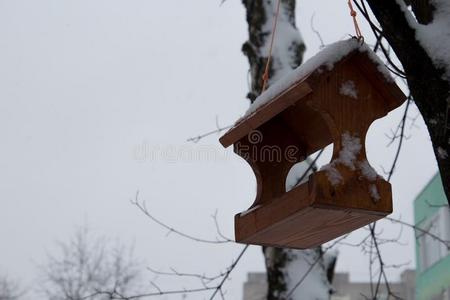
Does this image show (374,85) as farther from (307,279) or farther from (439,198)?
(439,198)

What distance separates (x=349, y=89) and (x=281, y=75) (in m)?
2.43

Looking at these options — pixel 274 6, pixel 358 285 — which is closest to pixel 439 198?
pixel 274 6

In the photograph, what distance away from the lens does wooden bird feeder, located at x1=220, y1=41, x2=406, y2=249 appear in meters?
2.12

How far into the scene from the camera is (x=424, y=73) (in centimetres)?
196

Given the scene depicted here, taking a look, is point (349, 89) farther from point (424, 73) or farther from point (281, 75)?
point (281, 75)

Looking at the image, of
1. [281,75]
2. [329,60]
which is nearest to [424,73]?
[329,60]

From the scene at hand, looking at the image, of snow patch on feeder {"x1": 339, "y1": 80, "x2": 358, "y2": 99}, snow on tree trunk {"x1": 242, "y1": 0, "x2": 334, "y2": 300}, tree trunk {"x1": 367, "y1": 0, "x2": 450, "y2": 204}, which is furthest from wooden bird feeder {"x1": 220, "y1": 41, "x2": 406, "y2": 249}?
snow on tree trunk {"x1": 242, "y1": 0, "x2": 334, "y2": 300}

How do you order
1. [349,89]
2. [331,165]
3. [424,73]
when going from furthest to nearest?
[349,89]
[331,165]
[424,73]

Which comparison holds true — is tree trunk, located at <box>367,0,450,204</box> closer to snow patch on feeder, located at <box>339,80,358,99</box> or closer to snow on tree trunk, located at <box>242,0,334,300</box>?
snow patch on feeder, located at <box>339,80,358,99</box>

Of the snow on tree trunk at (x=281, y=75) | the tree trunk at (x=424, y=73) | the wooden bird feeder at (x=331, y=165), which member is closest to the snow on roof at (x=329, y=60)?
the wooden bird feeder at (x=331, y=165)

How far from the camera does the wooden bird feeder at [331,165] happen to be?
A: 2.12 metres

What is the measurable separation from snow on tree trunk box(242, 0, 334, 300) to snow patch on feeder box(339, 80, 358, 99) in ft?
7.38

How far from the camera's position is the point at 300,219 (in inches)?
86.4

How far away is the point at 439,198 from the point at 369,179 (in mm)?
11873
